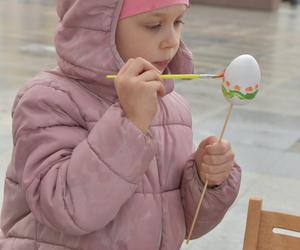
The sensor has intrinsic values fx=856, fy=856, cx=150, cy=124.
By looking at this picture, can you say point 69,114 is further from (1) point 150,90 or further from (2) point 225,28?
(2) point 225,28

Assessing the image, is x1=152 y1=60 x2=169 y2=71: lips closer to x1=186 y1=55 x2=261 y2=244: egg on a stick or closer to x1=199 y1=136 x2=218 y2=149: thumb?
x1=186 y1=55 x2=261 y2=244: egg on a stick

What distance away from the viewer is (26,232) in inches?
88.6

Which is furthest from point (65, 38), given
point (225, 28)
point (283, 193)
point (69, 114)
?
point (225, 28)

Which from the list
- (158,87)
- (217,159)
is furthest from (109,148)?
(217,159)

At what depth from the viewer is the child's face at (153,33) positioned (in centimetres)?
217

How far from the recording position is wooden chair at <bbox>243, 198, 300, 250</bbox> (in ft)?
6.91

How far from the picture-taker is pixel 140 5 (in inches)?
84.8

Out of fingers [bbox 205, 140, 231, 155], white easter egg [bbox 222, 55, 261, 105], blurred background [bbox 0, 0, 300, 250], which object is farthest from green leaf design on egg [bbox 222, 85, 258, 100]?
blurred background [bbox 0, 0, 300, 250]

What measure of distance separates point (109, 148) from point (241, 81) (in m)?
0.39

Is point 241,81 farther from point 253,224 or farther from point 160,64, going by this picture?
point 253,224

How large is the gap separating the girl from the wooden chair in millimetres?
264

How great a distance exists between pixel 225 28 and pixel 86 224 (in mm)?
14509

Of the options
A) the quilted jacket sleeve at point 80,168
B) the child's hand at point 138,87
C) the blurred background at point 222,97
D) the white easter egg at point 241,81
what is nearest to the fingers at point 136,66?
the child's hand at point 138,87

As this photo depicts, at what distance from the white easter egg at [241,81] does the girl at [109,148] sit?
0.16 metres
